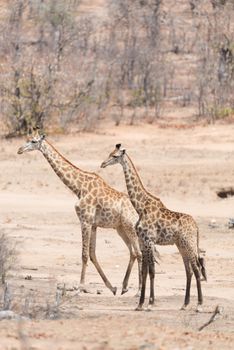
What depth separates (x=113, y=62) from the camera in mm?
44406

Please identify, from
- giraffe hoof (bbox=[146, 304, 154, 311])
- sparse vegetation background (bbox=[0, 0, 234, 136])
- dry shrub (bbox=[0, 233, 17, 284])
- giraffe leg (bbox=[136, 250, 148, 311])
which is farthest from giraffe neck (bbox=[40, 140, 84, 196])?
sparse vegetation background (bbox=[0, 0, 234, 136])

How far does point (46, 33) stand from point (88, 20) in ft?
6.90

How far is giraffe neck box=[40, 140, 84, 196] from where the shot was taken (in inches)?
616

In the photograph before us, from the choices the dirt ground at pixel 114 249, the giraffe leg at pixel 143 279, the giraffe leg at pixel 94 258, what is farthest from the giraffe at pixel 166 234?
the giraffe leg at pixel 94 258

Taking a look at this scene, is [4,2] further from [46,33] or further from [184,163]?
[184,163]

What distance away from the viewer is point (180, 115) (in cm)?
3916

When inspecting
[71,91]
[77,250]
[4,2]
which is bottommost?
[77,250]

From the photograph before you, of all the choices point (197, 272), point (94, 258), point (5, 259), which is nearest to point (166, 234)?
point (197, 272)

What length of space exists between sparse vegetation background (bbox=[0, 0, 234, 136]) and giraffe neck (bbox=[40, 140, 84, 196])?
18.4 m

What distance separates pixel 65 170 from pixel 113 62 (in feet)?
95.1

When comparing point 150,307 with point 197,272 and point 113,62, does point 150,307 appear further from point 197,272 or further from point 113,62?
point 113,62

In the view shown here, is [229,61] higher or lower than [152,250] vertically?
higher

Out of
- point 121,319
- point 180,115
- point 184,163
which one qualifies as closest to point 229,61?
point 180,115

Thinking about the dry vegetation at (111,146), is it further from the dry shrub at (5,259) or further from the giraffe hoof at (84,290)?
the giraffe hoof at (84,290)
